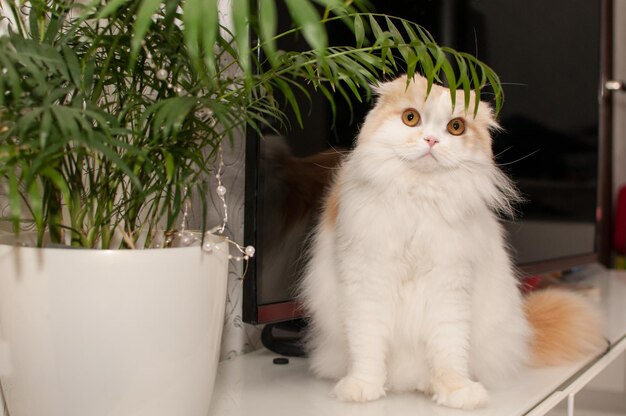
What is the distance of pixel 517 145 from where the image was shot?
1.61 m

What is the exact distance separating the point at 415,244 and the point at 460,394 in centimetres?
21

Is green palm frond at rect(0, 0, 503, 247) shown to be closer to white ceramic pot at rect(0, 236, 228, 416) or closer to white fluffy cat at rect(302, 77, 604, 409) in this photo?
white ceramic pot at rect(0, 236, 228, 416)

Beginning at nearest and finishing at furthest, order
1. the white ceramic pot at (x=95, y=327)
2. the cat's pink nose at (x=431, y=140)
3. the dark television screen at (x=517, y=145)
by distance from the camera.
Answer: the white ceramic pot at (x=95, y=327) → the cat's pink nose at (x=431, y=140) → the dark television screen at (x=517, y=145)

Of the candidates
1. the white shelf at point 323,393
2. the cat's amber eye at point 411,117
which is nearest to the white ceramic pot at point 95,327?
the white shelf at point 323,393

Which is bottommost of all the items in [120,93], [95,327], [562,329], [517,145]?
[562,329]

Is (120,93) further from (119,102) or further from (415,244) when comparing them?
(415,244)

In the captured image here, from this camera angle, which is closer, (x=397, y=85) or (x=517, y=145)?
(x=397, y=85)

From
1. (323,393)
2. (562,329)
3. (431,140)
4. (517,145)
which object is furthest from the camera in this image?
(517,145)

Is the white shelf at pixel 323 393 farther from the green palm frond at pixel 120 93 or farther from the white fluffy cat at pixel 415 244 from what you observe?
the green palm frond at pixel 120 93

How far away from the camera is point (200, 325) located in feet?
2.20

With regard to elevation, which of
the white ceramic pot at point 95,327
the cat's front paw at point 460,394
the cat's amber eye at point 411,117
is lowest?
the cat's front paw at point 460,394

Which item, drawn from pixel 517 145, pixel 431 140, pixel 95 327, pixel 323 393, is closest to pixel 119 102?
pixel 95 327

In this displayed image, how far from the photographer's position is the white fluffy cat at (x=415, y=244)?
847mm

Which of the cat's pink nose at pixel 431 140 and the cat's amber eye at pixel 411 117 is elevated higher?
the cat's amber eye at pixel 411 117
